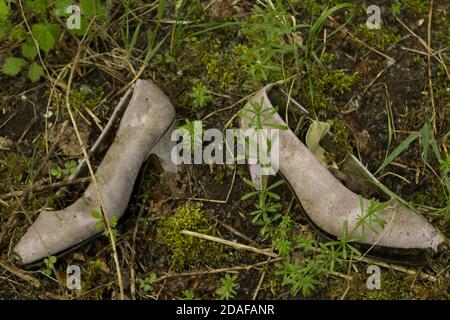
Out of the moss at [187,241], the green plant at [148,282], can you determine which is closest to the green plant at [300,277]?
the moss at [187,241]

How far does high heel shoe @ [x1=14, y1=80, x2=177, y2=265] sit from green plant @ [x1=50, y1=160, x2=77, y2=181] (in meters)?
0.14

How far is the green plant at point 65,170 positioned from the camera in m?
2.54

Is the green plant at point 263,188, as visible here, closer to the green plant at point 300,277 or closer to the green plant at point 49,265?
the green plant at point 300,277

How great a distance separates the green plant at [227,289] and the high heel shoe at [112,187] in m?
0.43

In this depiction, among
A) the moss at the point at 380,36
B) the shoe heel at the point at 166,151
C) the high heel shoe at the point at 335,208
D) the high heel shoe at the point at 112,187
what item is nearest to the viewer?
the high heel shoe at the point at 335,208

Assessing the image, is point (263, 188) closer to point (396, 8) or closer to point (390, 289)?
point (390, 289)

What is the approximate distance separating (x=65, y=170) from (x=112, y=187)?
25cm

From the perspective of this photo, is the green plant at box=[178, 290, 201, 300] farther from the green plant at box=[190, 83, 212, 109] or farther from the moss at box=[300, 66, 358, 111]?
the moss at box=[300, 66, 358, 111]

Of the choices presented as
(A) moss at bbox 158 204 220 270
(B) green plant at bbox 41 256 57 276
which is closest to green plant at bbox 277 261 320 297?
(A) moss at bbox 158 204 220 270

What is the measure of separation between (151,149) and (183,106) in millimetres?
220

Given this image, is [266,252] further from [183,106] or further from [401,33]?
[401,33]

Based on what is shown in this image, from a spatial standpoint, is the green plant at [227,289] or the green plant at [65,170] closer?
the green plant at [227,289]

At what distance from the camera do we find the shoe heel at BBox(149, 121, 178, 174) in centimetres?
250

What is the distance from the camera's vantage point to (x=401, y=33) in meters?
2.62
